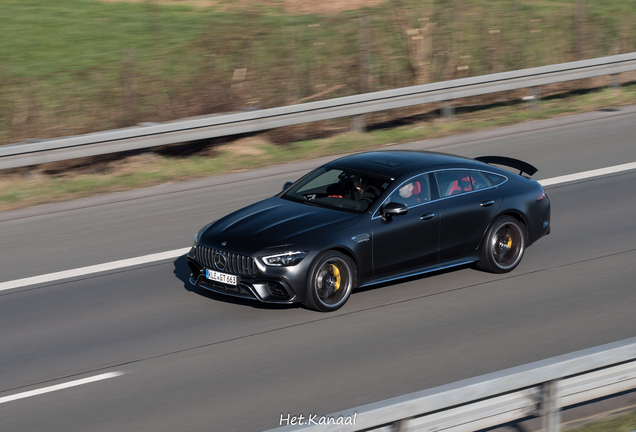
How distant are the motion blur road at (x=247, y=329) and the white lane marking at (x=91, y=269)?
0.18 metres

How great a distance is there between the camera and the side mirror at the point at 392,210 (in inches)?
358

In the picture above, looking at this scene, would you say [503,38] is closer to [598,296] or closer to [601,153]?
[601,153]

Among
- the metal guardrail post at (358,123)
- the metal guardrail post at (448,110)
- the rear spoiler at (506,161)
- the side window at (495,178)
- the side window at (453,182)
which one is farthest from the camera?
the metal guardrail post at (448,110)

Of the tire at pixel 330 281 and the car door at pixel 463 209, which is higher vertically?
the car door at pixel 463 209

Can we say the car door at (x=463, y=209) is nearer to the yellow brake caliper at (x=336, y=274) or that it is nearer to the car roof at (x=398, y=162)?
the car roof at (x=398, y=162)

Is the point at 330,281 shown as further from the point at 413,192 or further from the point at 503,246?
the point at 503,246

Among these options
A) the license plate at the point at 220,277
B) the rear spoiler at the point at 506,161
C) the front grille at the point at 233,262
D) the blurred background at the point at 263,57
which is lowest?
the license plate at the point at 220,277

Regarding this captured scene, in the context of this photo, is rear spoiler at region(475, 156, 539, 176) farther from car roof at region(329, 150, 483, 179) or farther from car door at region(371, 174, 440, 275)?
car door at region(371, 174, 440, 275)

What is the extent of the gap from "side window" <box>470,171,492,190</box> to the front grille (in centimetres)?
312

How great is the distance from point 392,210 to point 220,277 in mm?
2019

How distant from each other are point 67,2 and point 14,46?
5.50m

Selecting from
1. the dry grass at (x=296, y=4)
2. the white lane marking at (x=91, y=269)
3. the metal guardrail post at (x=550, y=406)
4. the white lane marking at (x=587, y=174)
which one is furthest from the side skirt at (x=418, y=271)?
the dry grass at (x=296, y=4)

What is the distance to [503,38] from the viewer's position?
2172 cm

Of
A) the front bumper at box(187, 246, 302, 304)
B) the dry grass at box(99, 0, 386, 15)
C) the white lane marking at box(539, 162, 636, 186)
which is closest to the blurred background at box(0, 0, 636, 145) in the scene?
the dry grass at box(99, 0, 386, 15)
